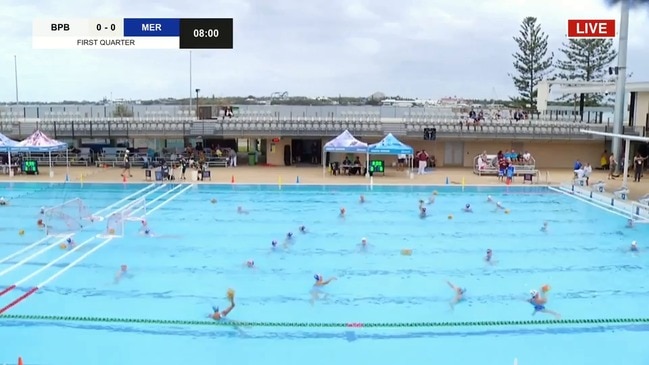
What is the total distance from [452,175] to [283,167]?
818 centimetres

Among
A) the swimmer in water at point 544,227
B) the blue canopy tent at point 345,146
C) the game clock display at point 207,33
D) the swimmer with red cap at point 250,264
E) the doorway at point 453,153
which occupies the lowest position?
the swimmer with red cap at point 250,264

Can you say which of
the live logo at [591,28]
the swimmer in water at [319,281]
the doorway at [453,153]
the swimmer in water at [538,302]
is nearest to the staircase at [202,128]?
the doorway at [453,153]

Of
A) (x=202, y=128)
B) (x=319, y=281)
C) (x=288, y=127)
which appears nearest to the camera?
(x=319, y=281)

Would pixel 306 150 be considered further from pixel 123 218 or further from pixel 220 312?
pixel 220 312

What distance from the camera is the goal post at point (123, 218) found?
55.0 feet

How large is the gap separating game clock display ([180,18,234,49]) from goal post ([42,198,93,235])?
7.30m

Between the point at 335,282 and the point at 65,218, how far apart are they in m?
8.35

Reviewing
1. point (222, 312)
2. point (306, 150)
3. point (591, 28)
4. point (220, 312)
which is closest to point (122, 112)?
point (306, 150)

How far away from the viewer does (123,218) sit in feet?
56.6

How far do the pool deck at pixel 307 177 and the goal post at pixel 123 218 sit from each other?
201 inches

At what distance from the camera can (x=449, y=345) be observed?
9.55 metres

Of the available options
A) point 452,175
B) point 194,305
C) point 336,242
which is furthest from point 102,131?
point 194,305

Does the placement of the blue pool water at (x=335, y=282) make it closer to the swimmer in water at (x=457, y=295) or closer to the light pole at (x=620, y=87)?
the swimmer in water at (x=457, y=295)

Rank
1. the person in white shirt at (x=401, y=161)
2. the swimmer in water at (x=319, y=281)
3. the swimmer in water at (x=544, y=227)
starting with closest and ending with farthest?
the swimmer in water at (x=319, y=281), the swimmer in water at (x=544, y=227), the person in white shirt at (x=401, y=161)
